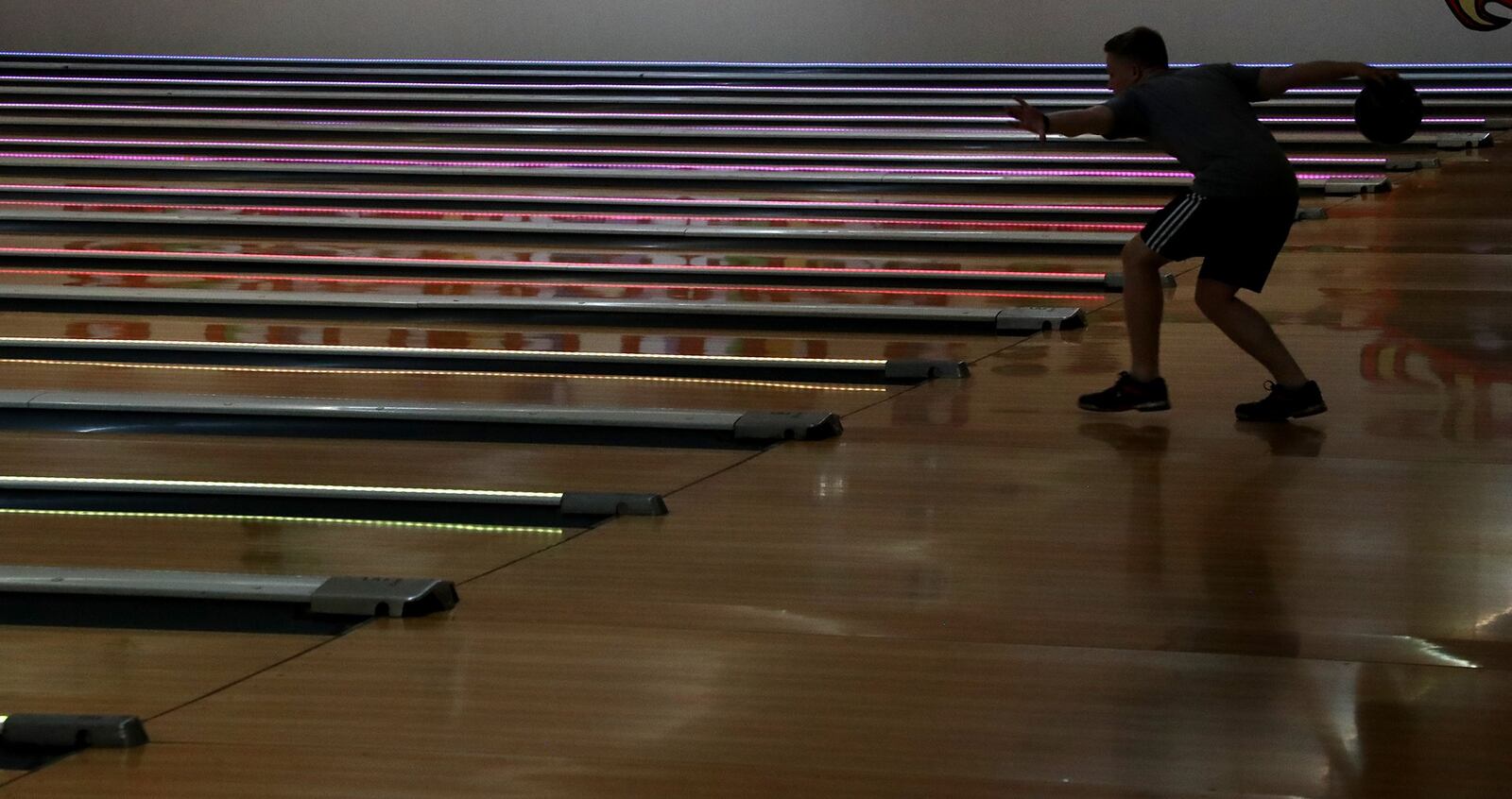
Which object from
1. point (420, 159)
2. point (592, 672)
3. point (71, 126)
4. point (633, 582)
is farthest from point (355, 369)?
point (71, 126)

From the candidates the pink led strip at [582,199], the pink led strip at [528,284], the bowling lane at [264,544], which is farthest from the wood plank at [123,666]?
the pink led strip at [582,199]

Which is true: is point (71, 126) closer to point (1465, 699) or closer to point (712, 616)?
point (712, 616)

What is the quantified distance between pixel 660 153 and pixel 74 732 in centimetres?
507

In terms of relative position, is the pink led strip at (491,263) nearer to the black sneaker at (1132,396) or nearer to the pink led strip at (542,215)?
the pink led strip at (542,215)

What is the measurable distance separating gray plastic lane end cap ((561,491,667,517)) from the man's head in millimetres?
1075

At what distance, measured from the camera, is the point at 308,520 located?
2521 millimetres

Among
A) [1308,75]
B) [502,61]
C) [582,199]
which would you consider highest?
[502,61]

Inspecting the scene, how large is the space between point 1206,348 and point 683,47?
20.3 ft

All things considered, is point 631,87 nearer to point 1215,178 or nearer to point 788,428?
point 788,428

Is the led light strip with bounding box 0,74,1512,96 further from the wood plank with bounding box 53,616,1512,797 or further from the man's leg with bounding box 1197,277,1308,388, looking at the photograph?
the wood plank with bounding box 53,616,1512,797

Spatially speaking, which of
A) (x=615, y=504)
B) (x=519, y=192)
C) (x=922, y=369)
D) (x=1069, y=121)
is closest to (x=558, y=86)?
(x=519, y=192)

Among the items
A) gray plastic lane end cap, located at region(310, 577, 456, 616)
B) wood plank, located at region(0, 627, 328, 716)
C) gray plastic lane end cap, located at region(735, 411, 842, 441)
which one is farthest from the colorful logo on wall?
wood plank, located at region(0, 627, 328, 716)

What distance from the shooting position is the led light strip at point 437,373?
333 centimetres

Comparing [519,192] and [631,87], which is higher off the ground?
[631,87]
